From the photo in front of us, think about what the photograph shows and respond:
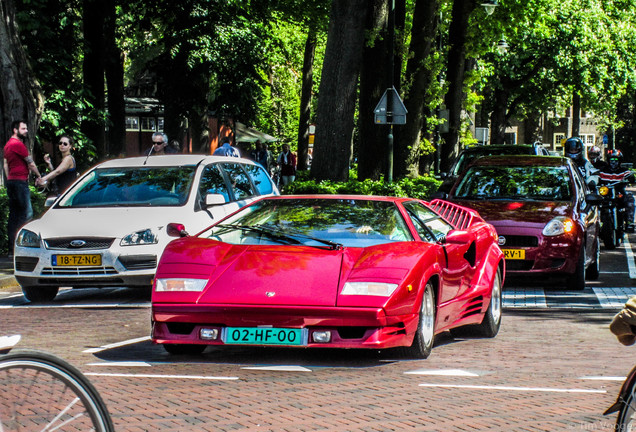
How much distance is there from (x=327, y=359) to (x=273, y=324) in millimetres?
685

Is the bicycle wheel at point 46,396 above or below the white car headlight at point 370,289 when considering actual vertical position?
Result: above

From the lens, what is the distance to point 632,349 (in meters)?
9.11

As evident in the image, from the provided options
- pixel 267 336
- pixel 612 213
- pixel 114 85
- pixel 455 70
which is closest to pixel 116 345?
pixel 267 336

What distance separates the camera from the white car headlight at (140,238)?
12.1m

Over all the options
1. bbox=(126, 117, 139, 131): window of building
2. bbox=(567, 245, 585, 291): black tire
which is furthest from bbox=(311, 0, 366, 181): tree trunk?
bbox=(126, 117, 139, 131): window of building

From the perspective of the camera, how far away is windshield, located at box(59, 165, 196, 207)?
13.1m

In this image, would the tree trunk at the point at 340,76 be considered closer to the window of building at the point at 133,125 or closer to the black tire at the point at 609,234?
the black tire at the point at 609,234

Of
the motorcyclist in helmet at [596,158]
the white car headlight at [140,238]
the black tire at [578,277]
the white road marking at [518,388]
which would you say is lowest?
the black tire at [578,277]

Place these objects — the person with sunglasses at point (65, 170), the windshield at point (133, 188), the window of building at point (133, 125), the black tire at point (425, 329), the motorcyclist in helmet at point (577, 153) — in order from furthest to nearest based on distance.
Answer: the window of building at point (133, 125) < the motorcyclist in helmet at point (577, 153) < the person with sunglasses at point (65, 170) < the windshield at point (133, 188) < the black tire at point (425, 329)

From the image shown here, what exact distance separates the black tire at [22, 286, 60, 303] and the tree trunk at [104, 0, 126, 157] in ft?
57.5

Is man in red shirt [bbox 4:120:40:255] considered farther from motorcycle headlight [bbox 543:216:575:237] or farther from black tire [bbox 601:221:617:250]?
black tire [bbox 601:221:617:250]

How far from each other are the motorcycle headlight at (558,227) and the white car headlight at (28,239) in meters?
6.12

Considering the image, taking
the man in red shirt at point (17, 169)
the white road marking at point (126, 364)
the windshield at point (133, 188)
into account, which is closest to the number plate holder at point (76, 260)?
the windshield at point (133, 188)

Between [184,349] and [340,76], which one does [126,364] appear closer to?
[184,349]
